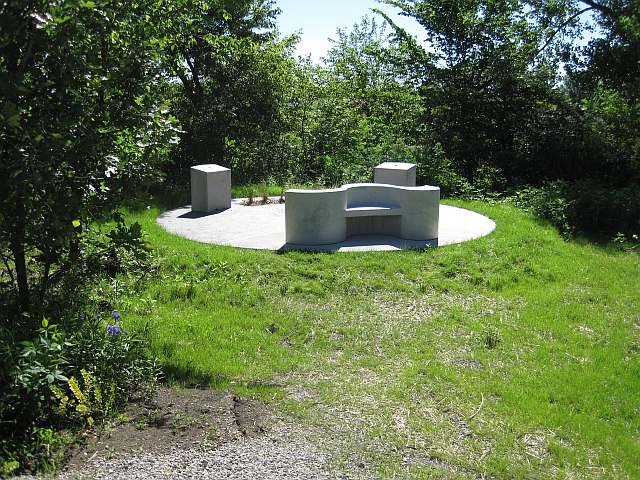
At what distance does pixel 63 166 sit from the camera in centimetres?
480

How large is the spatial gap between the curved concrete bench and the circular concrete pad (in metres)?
0.16

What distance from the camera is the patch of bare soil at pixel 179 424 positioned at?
407cm

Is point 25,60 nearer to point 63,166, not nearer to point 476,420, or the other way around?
point 63,166

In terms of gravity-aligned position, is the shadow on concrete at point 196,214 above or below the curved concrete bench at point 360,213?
below

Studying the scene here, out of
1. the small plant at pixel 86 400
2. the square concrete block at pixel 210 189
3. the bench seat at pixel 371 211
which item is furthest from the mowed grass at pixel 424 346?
the square concrete block at pixel 210 189

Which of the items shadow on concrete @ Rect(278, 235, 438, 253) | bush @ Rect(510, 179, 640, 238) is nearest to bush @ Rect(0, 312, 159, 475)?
shadow on concrete @ Rect(278, 235, 438, 253)

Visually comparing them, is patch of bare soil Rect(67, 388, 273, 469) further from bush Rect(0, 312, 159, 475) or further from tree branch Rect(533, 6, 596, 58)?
tree branch Rect(533, 6, 596, 58)

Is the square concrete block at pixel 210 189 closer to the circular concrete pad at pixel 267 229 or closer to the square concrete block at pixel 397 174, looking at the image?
the circular concrete pad at pixel 267 229

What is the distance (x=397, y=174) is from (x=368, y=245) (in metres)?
3.75

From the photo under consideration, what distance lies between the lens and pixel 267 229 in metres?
10.7

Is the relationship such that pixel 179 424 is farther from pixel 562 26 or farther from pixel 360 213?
pixel 562 26

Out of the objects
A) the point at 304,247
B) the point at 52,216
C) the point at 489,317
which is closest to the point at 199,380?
the point at 52,216

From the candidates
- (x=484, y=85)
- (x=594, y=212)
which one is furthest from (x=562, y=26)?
→ (x=594, y=212)

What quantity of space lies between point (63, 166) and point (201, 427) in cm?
210
